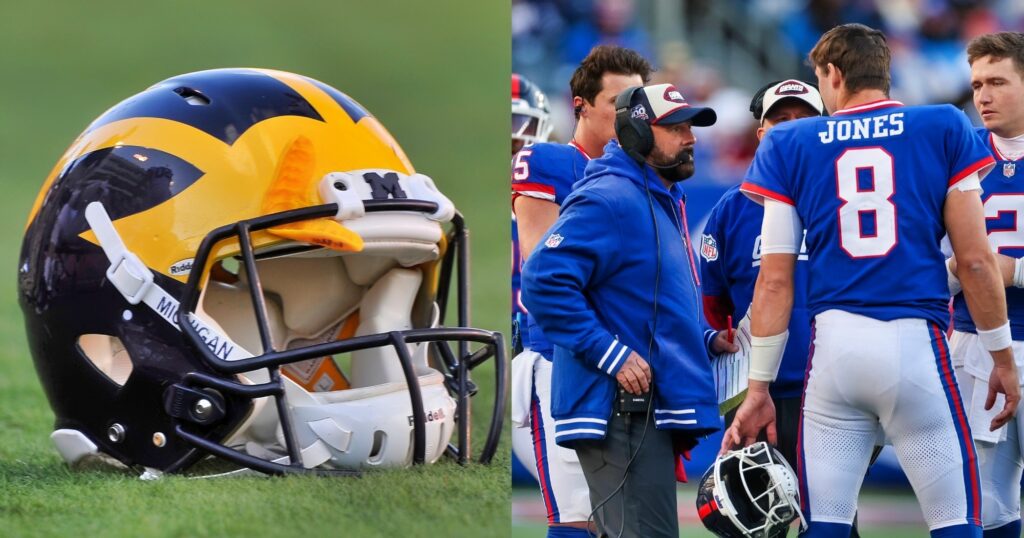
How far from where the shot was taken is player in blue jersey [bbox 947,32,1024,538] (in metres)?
3.77

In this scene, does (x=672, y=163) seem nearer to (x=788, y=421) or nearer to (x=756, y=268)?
(x=756, y=268)

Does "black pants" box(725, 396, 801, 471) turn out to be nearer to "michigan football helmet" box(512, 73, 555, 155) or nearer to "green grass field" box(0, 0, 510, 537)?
"green grass field" box(0, 0, 510, 537)

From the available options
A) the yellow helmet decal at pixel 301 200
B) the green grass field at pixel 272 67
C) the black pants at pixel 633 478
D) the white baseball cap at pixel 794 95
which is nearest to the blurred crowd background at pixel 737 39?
the green grass field at pixel 272 67

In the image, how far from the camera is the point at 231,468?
3.95 m

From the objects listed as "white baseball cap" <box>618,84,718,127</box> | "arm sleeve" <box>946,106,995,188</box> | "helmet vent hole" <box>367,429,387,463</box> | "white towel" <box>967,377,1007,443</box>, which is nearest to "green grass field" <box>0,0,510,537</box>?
"helmet vent hole" <box>367,429,387,463</box>

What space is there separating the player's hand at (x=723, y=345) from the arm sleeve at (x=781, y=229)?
0.62 metres

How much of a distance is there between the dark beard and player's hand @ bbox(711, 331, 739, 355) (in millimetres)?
726

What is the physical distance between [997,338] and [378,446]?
176 cm

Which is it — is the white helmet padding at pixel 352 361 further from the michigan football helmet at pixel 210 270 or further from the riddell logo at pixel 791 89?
the riddell logo at pixel 791 89

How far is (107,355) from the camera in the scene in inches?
154

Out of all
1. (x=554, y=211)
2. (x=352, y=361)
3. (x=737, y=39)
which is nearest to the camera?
(x=554, y=211)

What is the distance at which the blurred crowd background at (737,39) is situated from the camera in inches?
303

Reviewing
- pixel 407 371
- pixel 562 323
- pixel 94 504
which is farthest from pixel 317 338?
pixel 562 323

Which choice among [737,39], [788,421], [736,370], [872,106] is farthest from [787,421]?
[737,39]
